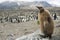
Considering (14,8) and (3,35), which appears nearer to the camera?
(3,35)

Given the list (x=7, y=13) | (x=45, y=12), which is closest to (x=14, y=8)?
(x=7, y=13)

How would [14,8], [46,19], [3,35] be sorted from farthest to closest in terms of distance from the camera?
1. [14,8]
2. [3,35]
3. [46,19]

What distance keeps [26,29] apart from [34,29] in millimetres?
128

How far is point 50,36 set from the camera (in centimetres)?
265

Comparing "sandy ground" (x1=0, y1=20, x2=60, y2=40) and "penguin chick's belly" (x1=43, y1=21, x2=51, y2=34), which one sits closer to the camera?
"penguin chick's belly" (x1=43, y1=21, x2=51, y2=34)

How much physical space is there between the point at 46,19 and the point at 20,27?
1.60 ft

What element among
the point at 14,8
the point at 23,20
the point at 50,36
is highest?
the point at 14,8

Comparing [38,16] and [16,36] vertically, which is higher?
[38,16]

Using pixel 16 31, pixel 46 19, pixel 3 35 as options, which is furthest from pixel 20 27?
pixel 46 19

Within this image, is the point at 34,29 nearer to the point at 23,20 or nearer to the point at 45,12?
the point at 23,20

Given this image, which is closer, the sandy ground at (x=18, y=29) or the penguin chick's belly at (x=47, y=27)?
the penguin chick's belly at (x=47, y=27)

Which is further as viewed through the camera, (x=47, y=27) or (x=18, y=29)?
(x=18, y=29)

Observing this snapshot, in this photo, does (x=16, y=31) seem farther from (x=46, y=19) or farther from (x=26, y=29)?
(x=46, y=19)

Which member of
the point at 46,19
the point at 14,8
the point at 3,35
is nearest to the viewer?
the point at 46,19
